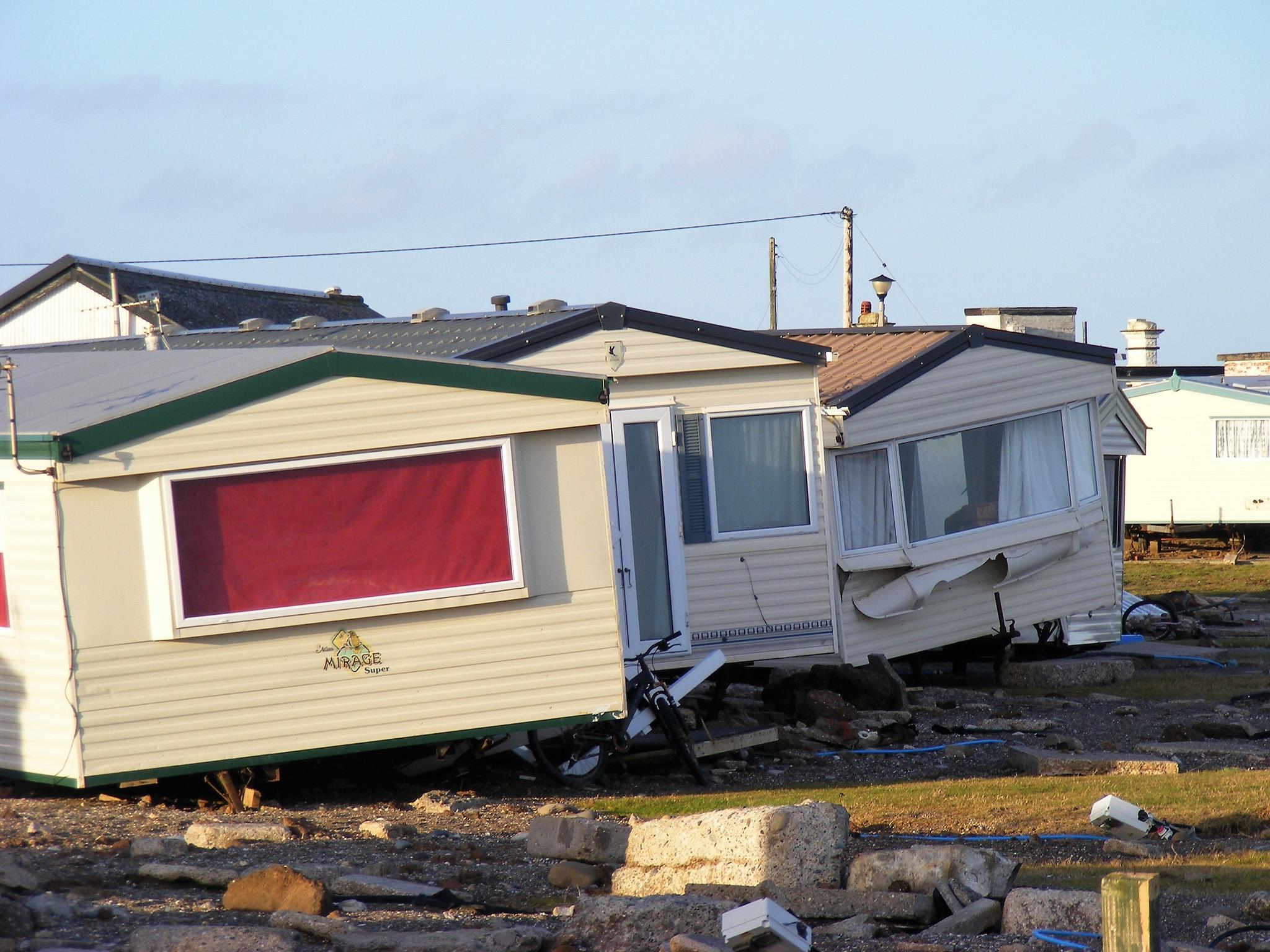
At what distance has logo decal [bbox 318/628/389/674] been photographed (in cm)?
870

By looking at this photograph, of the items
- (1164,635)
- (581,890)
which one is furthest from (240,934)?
(1164,635)

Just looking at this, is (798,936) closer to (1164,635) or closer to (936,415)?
(936,415)

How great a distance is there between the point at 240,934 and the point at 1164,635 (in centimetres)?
1543

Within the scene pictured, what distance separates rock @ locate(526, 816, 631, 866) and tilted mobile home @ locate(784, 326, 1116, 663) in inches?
225

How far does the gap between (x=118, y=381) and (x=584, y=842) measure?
15.1 feet

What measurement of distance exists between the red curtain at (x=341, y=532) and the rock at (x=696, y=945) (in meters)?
4.22

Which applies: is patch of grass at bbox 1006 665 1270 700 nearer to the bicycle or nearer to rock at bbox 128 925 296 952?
the bicycle

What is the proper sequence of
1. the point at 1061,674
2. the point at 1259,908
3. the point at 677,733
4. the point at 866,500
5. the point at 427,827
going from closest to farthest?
Answer: the point at 1259,908
the point at 427,827
the point at 677,733
the point at 866,500
the point at 1061,674

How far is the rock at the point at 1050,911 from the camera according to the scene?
5.47m

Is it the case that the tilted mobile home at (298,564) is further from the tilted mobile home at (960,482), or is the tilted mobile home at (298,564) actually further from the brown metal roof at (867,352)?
the brown metal roof at (867,352)

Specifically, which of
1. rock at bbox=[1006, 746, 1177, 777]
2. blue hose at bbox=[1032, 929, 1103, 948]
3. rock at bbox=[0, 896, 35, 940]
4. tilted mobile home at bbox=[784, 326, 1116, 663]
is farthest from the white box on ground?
tilted mobile home at bbox=[784, 326, 1116, 663]

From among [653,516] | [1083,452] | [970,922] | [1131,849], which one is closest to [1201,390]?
[1083,452]

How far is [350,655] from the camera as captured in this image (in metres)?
8.73

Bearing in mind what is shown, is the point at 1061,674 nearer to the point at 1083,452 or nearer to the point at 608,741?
the point at 1083,452
